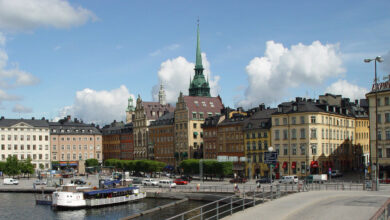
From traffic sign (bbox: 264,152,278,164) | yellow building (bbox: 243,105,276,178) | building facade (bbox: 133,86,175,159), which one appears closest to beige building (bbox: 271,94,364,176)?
yellow building (bbox: 243,105,276,178)

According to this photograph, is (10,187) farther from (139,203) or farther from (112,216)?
(112,216)

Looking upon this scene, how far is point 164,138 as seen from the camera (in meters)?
146

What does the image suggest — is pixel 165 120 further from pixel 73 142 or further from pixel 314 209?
pixel 314 209

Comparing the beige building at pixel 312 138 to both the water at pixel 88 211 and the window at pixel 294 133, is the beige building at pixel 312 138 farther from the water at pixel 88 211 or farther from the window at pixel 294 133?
the water at pixel 88 211

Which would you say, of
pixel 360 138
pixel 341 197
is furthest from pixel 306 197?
pixel 360 138

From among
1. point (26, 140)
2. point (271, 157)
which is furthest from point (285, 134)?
point (26, 140)

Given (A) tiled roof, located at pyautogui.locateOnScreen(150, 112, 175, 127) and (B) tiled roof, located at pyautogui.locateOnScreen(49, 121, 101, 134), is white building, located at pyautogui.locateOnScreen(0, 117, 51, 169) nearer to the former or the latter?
(B) tiled roof, located at pyautogui.locateOnScreen(49, 121, 101, 134)

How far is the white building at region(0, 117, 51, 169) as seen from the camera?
152 metres

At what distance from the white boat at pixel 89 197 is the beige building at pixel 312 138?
34200 millimetres

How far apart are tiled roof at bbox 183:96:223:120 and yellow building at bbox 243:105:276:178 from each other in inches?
1009

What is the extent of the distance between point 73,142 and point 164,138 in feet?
126

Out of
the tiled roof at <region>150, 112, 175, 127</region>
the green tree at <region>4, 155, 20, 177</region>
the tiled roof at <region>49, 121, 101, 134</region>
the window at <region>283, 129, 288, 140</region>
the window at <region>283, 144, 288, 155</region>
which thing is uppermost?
the tiled roof at <region>150, 112, 175, 127</region>

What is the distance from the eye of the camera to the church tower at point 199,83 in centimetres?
17212

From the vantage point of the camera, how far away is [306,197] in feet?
138
